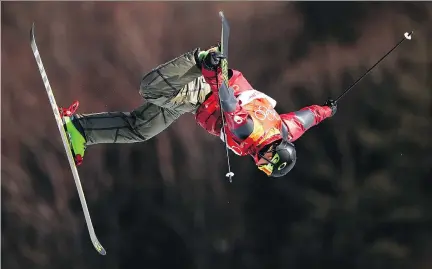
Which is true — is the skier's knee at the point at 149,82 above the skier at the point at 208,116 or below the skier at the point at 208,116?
above

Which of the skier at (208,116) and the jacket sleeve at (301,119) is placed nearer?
the skier at (208,116)

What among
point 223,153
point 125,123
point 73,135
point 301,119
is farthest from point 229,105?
point 223,153

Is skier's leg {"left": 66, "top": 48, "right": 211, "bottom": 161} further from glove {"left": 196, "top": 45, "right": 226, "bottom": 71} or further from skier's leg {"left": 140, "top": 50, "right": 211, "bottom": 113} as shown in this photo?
glove {"left": 196, "top": 45, "right": 226, "bottom": 71}

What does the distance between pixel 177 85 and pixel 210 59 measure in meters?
0.27

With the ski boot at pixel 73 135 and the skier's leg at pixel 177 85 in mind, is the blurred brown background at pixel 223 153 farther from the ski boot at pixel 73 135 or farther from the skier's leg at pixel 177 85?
the skier's leg at pixel 177 85

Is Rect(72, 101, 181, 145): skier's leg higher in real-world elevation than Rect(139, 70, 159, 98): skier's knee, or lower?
lower

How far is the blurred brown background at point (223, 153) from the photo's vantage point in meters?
3.72

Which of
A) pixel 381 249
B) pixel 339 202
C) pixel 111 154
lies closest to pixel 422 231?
pixel 381 249

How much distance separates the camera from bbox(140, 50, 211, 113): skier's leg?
85.4 inches

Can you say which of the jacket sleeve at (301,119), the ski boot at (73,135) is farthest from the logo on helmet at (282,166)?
the ski boot at (73,135)

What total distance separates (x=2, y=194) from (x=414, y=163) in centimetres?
255

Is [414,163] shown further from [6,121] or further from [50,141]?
[6,121]

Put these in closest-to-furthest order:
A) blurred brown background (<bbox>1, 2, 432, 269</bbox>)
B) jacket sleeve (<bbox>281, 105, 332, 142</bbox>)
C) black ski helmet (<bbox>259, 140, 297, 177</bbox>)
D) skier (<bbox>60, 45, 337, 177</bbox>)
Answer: skier (<bbox>60, 45, 337, 177</bbox>) < black ski helmet (<bbox>259, 140, 297, 177</bbox>) < jacket sleeve (<bbox>281, 105, 332, 142</bbox>) < blurred brown background (<bbox>1, 2, 432, 269</bbox>)

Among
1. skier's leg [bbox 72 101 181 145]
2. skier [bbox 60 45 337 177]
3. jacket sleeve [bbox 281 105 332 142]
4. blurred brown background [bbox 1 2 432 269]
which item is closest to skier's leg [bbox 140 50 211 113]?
skier [bbox 60 45 337 177]
